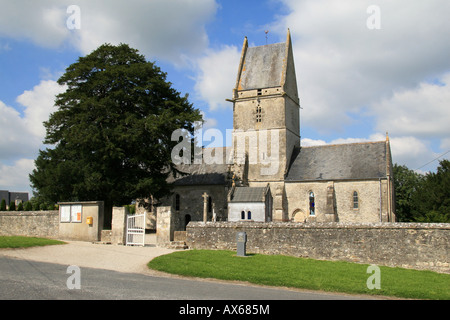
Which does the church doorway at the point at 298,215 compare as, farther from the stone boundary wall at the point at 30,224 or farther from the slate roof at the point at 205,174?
the stone boundary wall at the point at 30,224

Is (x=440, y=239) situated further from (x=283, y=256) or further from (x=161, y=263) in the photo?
(x=161, y=263)

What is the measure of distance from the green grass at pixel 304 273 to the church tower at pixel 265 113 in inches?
836

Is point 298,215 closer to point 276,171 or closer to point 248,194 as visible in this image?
point 276,171

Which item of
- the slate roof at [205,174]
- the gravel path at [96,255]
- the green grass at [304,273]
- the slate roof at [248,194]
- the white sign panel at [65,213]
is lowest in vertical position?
the green grass at [304,273]

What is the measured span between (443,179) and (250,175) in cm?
1700

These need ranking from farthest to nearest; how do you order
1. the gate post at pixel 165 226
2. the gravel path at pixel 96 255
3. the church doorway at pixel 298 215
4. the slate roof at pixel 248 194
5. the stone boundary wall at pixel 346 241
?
the church doorway at pixel 298 215 < the slate roof at pixel 248 194 < the gate post at pixel 165 226 < the stone boundary wall at pixel 346 241 < the gravel path at pixel 96 255

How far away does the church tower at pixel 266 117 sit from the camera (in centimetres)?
3875

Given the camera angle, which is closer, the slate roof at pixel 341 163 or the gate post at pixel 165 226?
the gate post at pixel 165 226

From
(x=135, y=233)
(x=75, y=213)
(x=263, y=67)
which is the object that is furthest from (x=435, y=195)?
(x=75, y=213)

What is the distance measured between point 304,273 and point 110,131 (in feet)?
60.4

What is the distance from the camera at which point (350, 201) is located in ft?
114

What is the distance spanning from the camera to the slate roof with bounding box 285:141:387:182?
35000 millimetres

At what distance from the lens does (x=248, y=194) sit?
3528 centimetres

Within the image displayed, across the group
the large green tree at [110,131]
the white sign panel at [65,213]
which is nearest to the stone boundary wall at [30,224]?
the white sign panel at [65,213]
